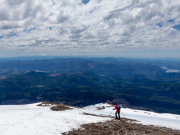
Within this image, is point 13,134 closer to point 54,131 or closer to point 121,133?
point 54,131

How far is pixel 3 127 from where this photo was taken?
61.4 feet

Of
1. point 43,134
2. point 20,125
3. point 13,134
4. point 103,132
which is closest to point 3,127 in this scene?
point 20,125

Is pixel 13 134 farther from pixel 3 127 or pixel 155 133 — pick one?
pixel 155 133

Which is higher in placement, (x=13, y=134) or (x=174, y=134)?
(x=13, y=134)

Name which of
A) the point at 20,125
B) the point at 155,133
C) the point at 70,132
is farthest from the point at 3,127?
the point at 155,133

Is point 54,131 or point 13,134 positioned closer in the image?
point 13,134

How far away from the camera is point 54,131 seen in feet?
59.9

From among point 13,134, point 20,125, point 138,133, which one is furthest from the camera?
point 20,125

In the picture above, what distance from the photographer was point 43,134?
17.1 m

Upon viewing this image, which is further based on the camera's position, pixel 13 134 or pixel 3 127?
pixel 3 127

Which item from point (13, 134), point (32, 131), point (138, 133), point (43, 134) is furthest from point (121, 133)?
point (13, 134)

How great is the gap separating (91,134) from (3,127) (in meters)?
14.4

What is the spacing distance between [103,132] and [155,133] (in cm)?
803

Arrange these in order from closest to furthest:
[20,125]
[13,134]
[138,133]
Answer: [13,134] → [138,133] → [20,125]
